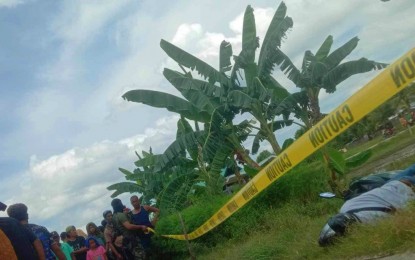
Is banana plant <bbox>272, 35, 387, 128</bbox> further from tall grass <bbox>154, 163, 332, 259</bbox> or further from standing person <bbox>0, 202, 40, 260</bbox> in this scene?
standing person <bbox>0, 202, 40, 260</bbox>

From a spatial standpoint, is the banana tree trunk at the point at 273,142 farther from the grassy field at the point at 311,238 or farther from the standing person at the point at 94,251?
the standing person at the point at 94,251

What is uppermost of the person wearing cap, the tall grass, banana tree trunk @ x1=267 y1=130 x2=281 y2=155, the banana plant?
the banana plant

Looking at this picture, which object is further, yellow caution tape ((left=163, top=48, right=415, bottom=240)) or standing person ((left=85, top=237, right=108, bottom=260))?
standing person ((left=85, top=237, right=108, bottom=260))

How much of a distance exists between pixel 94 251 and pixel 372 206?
501cm

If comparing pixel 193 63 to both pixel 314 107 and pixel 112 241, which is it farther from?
pixel 112 241

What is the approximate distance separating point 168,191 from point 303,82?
4.95 m

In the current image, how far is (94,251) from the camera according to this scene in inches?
309

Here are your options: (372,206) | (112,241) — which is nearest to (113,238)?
(112,241)

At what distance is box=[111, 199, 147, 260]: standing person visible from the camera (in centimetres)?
793

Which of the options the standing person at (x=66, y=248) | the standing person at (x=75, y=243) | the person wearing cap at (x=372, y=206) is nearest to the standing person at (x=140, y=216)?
the standing person at (x=75, y=243)

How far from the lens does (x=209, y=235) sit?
9867 millimetres

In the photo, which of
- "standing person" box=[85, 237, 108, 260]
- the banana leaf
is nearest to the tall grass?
"standing person" box=[85, 237, 108, 260]

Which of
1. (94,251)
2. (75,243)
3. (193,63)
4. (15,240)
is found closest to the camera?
(15,240)

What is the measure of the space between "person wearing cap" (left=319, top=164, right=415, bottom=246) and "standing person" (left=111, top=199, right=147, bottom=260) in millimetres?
3921
